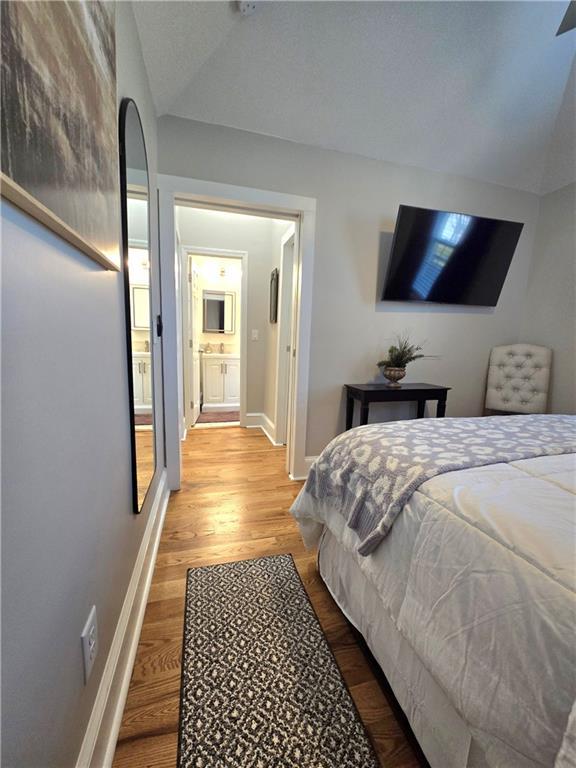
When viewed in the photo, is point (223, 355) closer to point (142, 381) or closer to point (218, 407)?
point (218, 407)

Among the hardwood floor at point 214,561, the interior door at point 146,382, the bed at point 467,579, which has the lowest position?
the hardwood floor at point 214,561

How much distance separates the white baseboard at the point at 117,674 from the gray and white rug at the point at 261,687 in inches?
7.2

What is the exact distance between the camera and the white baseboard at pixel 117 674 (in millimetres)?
771

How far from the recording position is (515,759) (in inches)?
21.7

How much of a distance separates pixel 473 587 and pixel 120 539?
1.06 metres

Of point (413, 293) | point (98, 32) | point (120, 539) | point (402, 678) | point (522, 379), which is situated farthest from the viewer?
point (522, 379)

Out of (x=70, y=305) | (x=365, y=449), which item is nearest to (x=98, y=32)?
(x=70, y=305)

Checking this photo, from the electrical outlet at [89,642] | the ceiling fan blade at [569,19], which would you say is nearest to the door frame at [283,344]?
the ceiling fan blade at [569,19]

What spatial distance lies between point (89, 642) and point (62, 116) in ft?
3.81

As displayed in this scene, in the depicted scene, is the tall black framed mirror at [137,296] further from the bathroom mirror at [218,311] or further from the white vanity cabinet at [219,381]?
the bathroom mirror at [218,311]

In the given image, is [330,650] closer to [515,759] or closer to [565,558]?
[515,759]

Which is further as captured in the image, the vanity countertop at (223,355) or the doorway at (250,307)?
the vanity countertop at (223,355)

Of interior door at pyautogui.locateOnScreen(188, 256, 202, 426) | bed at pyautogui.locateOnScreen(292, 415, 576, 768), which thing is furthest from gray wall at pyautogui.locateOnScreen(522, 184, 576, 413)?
interior door at pyautogui.locateOnScreen(188, 256, 202, 426)

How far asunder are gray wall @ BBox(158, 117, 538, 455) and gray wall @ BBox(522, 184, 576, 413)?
0.36 ft
